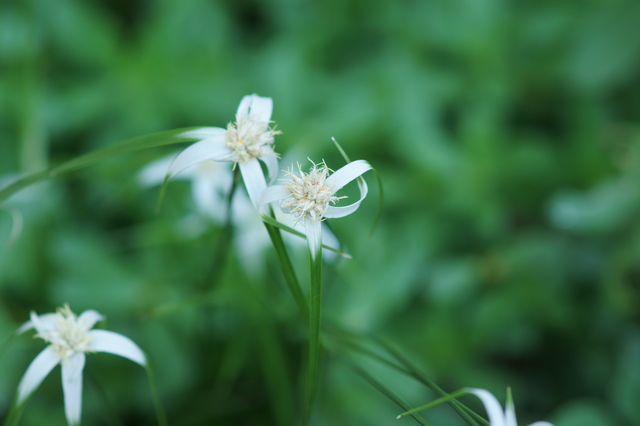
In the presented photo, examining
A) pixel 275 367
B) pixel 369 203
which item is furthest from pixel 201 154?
pixel 369 203

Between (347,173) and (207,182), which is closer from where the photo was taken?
(347,173)

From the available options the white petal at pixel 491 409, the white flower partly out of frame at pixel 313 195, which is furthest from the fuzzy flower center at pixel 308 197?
the white petal at pixel 491 409

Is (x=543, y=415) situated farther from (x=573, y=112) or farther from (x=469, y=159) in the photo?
(x=573, y=112)

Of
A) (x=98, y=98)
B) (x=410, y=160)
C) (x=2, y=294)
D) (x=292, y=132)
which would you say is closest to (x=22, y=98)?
(x=98, y=98)

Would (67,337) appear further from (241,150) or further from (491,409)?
(491,409)

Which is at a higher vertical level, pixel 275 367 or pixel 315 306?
pixel 275 367

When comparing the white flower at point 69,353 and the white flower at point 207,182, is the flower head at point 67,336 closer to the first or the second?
the white flower at point 69,353
